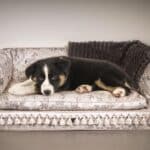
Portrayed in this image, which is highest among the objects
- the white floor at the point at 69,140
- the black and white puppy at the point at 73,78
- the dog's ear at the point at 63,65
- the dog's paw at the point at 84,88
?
the dog's ear at the point at 63,65

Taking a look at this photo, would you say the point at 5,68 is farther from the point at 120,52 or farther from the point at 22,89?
the point at 120,52

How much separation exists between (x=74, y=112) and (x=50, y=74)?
0.28m

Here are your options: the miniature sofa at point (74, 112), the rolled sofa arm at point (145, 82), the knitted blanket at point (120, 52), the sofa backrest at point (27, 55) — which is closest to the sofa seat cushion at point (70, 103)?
the miniature sofa at point (74, 112)

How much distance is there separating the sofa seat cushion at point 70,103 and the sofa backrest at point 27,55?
54 cm

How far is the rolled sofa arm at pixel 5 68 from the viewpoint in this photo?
201cm

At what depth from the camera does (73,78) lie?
2010 mm

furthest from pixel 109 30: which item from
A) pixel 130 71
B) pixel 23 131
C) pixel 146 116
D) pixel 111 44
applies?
pixel 23 131

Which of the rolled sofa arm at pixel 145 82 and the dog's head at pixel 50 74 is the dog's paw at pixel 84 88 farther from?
the rolled sofa arm at pixel 145 82

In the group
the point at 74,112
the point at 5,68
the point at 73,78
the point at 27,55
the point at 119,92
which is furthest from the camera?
the point at 27,55

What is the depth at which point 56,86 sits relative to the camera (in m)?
1.92

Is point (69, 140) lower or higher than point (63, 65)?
lower

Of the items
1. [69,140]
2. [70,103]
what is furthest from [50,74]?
[69,140]

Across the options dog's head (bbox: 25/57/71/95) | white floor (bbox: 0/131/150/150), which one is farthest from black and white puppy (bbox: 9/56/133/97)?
white floor (bbox: 0/131/150/150)

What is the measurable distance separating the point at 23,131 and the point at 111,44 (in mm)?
960
